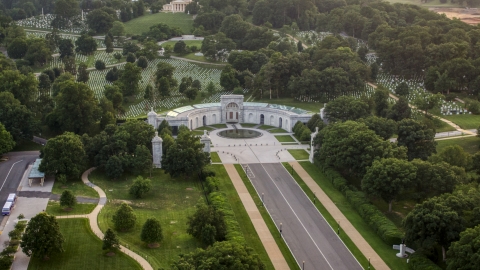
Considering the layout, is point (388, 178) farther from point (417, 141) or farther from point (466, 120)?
point (466, 120)

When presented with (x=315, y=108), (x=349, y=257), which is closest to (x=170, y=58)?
(x=315, y=108)

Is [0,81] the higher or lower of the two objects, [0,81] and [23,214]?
the higher

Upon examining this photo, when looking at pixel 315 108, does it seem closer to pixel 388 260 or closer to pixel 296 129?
pixel 296 129

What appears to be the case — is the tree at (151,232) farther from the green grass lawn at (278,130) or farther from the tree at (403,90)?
the tree at (403,90)

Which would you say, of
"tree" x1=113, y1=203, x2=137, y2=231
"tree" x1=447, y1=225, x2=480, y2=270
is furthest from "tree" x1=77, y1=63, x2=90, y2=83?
"tree" x1=447, y1=225, x2=480, y2=270

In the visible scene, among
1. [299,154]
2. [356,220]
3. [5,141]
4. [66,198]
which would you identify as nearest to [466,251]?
[356,220]

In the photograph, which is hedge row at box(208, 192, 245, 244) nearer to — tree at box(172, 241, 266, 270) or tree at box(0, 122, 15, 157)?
tree at box(172, 241, 266, 270)
